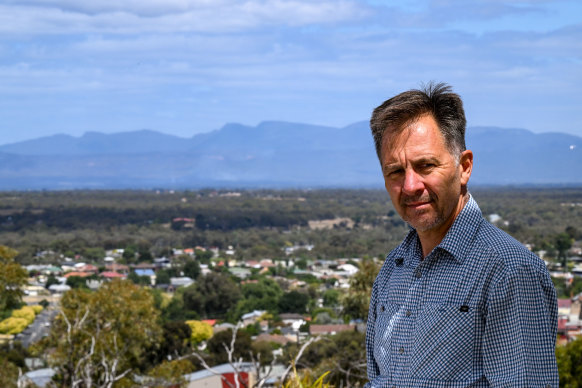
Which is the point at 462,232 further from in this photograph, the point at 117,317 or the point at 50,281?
the point at 50,281

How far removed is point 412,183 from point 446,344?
0.32 m

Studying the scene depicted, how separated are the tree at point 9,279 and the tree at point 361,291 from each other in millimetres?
6702

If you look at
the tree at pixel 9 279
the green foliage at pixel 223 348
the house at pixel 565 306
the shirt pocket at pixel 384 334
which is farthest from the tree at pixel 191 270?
the shirt pocket at pixel 384 334

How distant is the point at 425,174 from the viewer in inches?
60.6

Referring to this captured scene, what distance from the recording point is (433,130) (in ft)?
5.09

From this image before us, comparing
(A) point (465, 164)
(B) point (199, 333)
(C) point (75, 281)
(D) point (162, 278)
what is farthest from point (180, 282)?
(A) point (465, 164)

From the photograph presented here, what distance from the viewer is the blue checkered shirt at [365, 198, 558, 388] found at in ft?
4.54

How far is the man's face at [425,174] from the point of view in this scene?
1535 mm

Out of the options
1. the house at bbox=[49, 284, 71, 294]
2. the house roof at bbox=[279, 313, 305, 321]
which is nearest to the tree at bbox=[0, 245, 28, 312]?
the house roof at bbox=[279, 313, 305, 321]

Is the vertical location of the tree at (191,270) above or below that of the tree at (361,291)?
below

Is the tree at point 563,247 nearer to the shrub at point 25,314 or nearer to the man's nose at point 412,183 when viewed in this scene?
the shrub at point 25,314

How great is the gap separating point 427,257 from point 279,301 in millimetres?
32598

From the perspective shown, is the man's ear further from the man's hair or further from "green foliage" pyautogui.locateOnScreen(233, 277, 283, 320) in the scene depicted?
"green foliage" pyautogui.locateOnScreen(233, 277, 283, 320)

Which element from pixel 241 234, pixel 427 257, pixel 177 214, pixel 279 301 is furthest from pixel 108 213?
pixel 427 257
